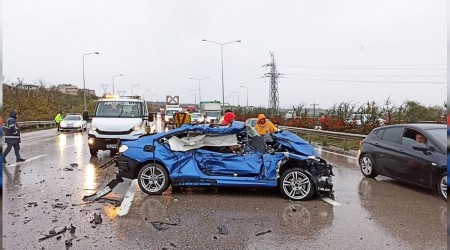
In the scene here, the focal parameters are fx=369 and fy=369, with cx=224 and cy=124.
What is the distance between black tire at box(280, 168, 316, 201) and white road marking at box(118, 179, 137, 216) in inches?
117

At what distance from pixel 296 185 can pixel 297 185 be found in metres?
0.02

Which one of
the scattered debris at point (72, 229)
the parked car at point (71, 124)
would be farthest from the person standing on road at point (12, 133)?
the parked car at point (71, 124)

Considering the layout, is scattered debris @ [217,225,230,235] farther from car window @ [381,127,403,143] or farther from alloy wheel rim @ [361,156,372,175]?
alloy wheel rim @ [361,156,372,175]

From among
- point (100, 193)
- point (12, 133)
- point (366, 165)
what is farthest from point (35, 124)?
point (366, 165)

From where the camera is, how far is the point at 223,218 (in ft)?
19.6

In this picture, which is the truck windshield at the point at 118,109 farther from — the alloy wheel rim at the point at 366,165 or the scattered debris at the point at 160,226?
the scattered debris at the point at 160,226

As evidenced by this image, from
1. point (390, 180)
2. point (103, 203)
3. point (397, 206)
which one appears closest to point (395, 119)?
point (390, 180)

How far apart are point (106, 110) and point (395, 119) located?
1366cm

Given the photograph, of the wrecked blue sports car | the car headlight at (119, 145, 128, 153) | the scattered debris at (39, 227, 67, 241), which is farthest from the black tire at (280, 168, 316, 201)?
the scattered debris at (39, 227, 67, 241)

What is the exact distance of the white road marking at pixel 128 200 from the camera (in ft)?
20.8

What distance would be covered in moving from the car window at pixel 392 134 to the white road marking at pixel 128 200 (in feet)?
20.1

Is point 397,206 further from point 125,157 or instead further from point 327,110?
point 327,110

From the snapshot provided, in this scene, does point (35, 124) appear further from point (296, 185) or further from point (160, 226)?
point (160, 226)

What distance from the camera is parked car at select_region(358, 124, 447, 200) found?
724cm
